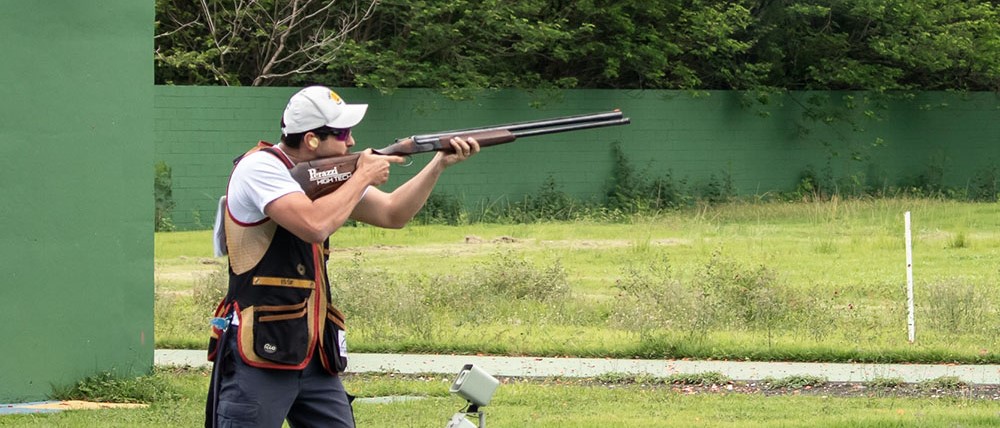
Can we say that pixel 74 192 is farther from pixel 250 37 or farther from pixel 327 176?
pixel 250 37

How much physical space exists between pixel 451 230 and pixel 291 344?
1733 centimetres

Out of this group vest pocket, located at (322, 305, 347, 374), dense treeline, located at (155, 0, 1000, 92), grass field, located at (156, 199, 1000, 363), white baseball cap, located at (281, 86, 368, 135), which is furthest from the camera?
dense treeline, located at (155, 0, 1000, 92)

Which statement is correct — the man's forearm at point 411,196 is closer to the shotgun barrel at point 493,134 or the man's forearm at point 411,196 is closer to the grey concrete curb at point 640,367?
the shotgun barrel at point 493,134

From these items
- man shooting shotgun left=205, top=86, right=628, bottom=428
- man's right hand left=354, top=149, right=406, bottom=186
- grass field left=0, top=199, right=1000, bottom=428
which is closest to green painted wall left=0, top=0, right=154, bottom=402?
grass field left=0, top=199, right=1000, bottom=428

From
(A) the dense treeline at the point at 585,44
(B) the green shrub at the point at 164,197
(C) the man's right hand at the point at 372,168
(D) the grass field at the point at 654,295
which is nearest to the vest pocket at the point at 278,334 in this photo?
(C) the man's right hand at the point at 372,168

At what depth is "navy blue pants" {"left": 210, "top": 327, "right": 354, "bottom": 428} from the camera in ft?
16.4

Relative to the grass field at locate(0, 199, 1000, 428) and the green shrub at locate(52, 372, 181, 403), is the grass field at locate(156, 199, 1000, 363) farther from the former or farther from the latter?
the green shrub at locate(52, 372, 181, 403)

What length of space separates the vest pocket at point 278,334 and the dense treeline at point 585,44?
63.9 ft

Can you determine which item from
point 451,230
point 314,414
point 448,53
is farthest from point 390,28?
point 314,414

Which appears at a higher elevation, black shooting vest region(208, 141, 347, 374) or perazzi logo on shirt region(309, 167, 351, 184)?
perazzi logo on shirt region(309, 167, 351, 184)

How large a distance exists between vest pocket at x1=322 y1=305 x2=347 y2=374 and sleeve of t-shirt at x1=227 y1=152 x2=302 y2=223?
0.50 m

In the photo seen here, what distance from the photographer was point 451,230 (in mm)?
22328

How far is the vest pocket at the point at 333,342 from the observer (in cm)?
519

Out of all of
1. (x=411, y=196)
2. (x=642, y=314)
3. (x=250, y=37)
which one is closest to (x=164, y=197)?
(x=250, y=37)
